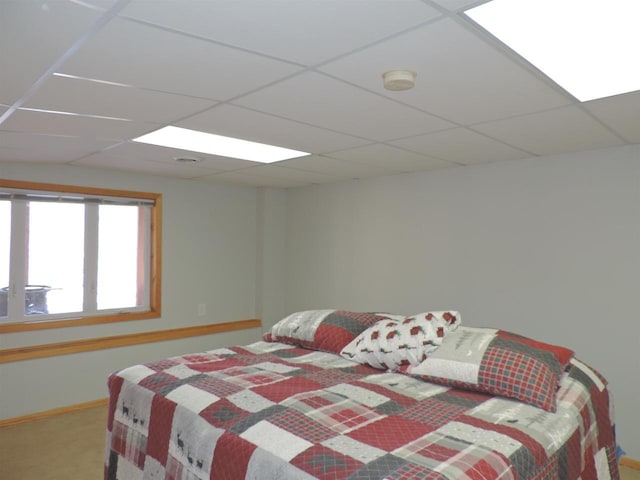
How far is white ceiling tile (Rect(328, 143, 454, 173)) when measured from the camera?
296 cm

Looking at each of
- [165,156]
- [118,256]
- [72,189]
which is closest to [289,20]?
[165,156]

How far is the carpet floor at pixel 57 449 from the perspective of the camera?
2652 mm

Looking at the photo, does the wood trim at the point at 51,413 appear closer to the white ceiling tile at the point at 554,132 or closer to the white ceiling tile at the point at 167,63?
the white ceiling tile at the point at 167,63

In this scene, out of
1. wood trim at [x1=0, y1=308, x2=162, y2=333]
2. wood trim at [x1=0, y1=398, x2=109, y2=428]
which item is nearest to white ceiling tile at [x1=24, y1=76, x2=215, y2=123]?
wood trim at [x1=0, y1=308, x2=162, y2=333]

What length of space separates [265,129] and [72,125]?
104 cm

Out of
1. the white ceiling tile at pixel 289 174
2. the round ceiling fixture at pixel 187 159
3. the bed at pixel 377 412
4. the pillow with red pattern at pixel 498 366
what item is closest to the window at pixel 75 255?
the round ceiling fixture at pixel 187 159

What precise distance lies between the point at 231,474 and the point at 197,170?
2761 millimetres

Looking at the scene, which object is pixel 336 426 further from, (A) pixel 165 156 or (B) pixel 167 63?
(A) pixel 165 156

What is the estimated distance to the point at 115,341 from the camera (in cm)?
383

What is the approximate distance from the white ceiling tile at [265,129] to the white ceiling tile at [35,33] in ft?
2.43

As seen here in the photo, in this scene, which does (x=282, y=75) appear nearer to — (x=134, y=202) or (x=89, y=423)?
(x=134, y=202)

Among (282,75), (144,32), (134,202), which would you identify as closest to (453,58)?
(282,75)

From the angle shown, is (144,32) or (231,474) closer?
(144,32)

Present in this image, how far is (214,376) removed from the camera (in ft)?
7.22
